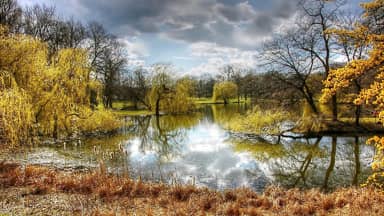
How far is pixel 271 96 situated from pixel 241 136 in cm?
381

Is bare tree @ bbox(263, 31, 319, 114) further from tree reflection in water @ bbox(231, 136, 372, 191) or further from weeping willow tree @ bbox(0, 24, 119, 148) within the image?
weeping willow tree @ bbox(0, 24, 119, 148)

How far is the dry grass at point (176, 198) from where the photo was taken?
4953 millimetres

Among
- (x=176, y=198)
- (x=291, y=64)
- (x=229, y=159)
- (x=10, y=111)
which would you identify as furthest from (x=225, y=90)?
(x=176, y=198)

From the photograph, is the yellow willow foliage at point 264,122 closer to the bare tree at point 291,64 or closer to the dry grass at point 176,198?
the bare tree at point 291,64

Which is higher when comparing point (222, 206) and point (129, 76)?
point (129, 76)

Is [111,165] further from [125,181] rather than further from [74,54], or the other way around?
[74,54]

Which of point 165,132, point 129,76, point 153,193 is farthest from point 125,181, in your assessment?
point 129,76

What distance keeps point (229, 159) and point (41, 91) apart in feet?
28.6

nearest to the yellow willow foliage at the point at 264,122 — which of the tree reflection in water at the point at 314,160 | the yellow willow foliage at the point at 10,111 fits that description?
the tree reflection in water at the point at 314,160

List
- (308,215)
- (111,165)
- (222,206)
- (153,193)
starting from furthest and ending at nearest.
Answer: (111,165)
(153,193)
(222,206)
(308,215)

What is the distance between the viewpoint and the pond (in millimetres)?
7930

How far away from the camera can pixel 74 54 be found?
1445 cm

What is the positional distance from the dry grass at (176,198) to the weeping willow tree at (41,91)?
1865 millimetres

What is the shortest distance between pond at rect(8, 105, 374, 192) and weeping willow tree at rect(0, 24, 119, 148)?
4.89ft
